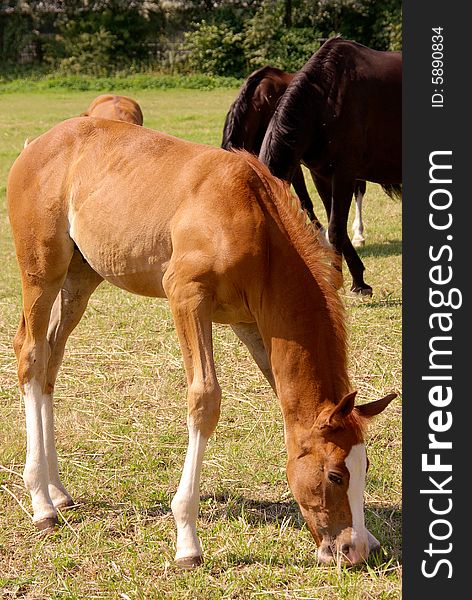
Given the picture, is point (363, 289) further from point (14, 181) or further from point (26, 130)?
point (26, 130)

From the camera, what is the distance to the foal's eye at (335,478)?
313 cm

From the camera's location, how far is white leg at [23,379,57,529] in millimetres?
3793

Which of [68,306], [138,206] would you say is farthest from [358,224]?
[138,206]

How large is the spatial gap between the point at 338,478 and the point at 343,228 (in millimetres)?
4401

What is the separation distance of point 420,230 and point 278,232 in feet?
1.86

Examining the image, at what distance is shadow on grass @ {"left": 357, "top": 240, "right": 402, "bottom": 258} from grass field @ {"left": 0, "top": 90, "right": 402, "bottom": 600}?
4.76ft

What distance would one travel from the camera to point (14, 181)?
4.05 m

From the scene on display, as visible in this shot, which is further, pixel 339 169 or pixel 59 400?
pixel 339 169

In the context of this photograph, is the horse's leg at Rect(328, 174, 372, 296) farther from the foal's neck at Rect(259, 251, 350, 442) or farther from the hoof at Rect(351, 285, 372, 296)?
the foal's neck at Rect(259, 251, 350, 442)

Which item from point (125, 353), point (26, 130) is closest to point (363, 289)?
point (125, 353)

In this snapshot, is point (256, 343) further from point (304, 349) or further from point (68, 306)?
point (68, 306)

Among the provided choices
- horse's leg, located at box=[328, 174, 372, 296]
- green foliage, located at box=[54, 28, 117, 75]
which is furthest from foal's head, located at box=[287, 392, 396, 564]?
green foliage, located at box=[54, 28, 117, 75]

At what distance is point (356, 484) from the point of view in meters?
3.13

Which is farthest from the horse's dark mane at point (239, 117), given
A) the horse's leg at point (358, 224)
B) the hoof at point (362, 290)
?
the hoof at point (362, 290)
